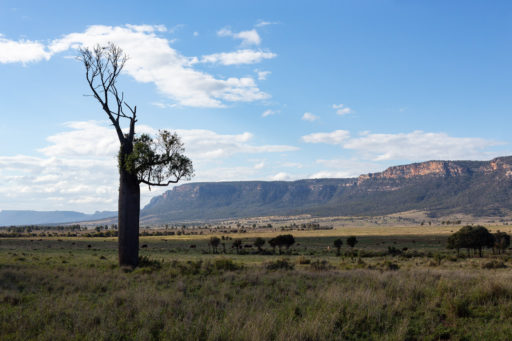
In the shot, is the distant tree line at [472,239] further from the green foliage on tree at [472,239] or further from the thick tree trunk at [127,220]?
the thick tree trunk at [127,220]

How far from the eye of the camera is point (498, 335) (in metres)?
6.96

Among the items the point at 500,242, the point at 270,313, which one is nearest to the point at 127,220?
the point at 270,313

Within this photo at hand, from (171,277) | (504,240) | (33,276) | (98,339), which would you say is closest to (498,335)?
(98,339)

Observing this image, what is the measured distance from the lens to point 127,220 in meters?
19.0

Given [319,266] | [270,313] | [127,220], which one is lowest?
[319,266]

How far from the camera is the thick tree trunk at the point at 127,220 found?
62.3 ft

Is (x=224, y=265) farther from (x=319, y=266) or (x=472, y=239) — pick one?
(x=472, y=239)

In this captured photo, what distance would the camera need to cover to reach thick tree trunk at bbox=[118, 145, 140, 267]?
18984 mm

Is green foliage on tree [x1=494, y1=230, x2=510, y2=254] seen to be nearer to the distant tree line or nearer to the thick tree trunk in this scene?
the distant tree line

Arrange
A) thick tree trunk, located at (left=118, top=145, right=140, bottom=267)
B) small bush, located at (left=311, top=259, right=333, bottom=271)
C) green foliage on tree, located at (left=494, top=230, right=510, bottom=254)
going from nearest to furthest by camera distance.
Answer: thick tree trunk, located at (left=118, top=145, right=140, bottom=267) → small bush, located at (left=311, top=259, right=333, bottom=271) → green foliage on tree, located at (left=494, top=230, right=510, bottom=254)

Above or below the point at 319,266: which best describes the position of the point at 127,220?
above

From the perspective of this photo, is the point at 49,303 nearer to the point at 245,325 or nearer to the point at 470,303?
the point at 245,325

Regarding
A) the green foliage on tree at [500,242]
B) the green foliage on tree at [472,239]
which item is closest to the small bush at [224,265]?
the green foliage on tree at [472,239]

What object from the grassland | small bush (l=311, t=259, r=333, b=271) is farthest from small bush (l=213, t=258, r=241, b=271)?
the grassland
